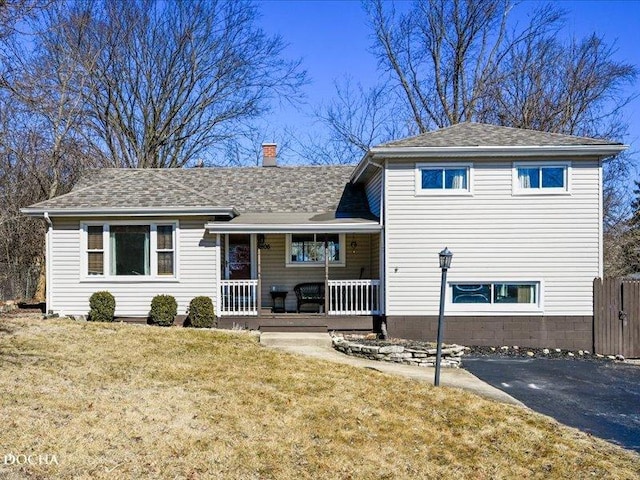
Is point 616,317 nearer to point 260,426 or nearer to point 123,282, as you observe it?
point 260,426

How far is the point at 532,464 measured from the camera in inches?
231

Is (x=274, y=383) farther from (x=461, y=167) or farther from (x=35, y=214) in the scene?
(x=35, y=214)

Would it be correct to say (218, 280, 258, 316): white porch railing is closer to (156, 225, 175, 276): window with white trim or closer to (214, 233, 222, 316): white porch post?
(214, 233, 222, 316): white porch post

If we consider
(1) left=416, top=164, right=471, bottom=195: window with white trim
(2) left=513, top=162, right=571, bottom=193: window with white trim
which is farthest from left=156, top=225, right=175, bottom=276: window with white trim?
(2) left=513, top=162, right=571, bottom=193: window with white trim

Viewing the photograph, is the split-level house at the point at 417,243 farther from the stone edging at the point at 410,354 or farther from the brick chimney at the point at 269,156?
the brick chimney at the point at 269,156

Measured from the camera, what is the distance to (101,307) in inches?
535

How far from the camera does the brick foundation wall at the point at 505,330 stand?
43.2ft

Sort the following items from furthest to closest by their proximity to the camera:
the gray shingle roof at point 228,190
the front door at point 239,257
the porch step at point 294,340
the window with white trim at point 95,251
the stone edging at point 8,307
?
the front door at point 239,257 < the stone edging at point 8,307 < the gray shingle roof at point 228,190 < the window with white trim at point 95,251 < the porch step at point 294,340

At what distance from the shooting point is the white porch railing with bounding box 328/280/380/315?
45.5 ft

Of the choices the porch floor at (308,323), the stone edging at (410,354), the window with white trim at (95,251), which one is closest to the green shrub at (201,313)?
the porch floor at (308,323)

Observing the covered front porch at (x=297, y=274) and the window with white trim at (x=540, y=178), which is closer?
the window with white trim at (x=540, y=178)

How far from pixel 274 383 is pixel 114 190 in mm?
9013

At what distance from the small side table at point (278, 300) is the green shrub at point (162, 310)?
282cm

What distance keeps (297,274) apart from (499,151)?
6.29 m
